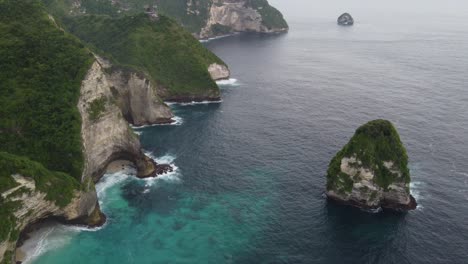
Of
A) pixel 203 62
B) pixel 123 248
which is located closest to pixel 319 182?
pixel 123 248

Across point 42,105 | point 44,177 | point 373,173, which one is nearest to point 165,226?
point 44,177

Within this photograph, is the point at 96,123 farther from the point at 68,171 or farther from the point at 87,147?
the point at 68,171

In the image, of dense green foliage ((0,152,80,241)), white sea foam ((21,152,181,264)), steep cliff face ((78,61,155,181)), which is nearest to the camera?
dense green foliage ((0,152,80,241))

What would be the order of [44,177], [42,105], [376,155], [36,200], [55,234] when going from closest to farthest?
1. [36,200]
2. [44,177]
3. [55,234]
4. [376,155]
5. [42,105]

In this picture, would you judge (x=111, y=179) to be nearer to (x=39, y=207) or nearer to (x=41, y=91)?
(x=41, y=91)

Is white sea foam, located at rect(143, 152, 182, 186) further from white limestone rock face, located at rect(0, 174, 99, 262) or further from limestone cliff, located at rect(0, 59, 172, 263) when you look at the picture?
white limestone rock face, located at rect(0, 174, 99, 262)

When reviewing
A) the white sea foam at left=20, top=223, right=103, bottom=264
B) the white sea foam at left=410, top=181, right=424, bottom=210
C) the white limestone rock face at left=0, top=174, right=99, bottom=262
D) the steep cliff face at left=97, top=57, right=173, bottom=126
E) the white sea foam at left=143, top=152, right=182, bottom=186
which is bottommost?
the white sea foam at left=410, top=181, right=424, bottom=210

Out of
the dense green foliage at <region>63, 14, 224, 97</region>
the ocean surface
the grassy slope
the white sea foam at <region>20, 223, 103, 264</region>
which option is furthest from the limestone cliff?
the dense green foliage at <region>63, 14, 224, 97</region>
